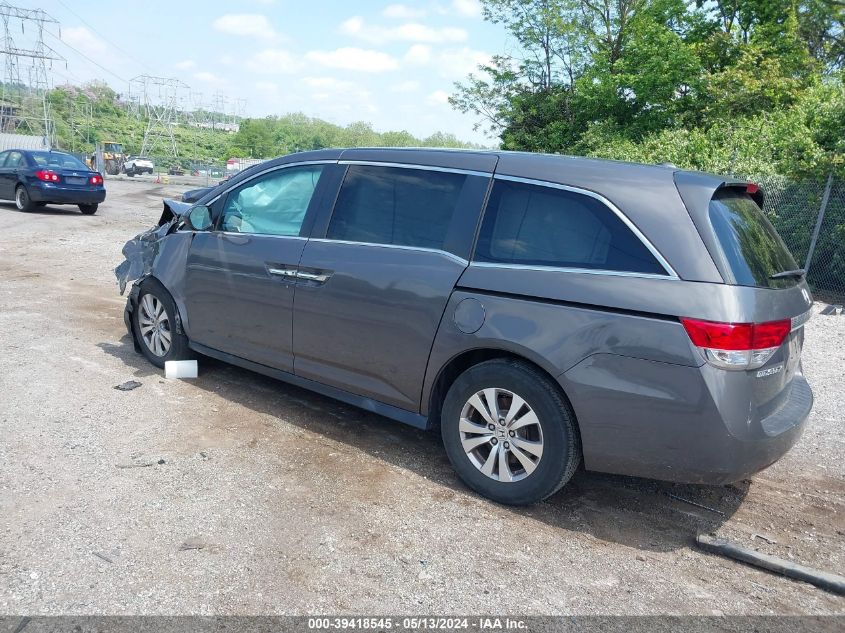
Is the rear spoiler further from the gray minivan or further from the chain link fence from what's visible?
the chain link fence

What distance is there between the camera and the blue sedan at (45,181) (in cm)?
1659

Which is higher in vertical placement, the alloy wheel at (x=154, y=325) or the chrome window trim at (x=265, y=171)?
the chrome window trim at (x=265, y=171)

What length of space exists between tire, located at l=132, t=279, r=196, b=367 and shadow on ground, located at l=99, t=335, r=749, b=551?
0.24 metres

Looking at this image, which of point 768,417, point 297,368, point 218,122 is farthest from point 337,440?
point 218,122

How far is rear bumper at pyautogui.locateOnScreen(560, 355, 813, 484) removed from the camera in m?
3.16

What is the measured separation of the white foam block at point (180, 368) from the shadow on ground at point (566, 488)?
110mm

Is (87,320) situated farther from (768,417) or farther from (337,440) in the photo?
(768,417)

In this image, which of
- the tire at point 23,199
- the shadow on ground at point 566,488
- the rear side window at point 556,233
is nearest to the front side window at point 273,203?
the shadow on ground at point 566,488

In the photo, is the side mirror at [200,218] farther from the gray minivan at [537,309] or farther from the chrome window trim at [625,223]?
the chrome window trim at [625,223]

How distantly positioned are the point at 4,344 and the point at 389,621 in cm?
499

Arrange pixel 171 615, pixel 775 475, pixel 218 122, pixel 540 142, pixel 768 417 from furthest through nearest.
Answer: pixel 218 122 → pixel 540 142 → pixel 775 475 → pixel 768 417 → pixel 171 615

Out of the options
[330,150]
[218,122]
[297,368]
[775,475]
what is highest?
[218,122]

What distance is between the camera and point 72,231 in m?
14.0

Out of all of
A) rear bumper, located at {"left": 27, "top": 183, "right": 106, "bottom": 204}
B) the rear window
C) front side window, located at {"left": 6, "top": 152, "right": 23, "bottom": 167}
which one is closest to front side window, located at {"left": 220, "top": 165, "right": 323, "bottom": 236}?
the rear window
